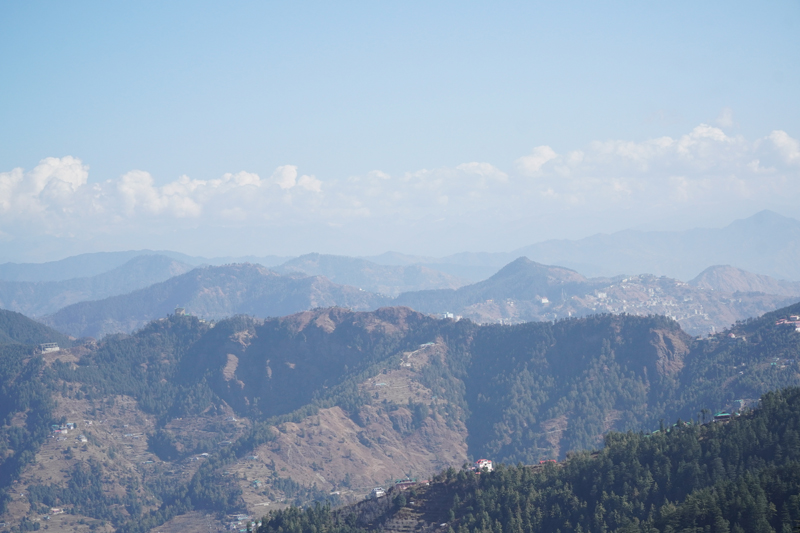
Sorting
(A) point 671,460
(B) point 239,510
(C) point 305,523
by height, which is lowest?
(B) point 239,510

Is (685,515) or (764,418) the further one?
(764,418)

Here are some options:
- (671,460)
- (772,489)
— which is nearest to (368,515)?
(671,460)

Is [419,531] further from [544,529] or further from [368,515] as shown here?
[544,529]

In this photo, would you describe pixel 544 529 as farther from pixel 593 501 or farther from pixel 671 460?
pixel 671 460

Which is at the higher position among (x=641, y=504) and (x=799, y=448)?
(x=799, y=448)

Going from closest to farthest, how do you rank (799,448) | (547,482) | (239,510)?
(799,448), (547,482), (239,510)

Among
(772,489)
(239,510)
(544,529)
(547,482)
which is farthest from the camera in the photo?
(239,510)
